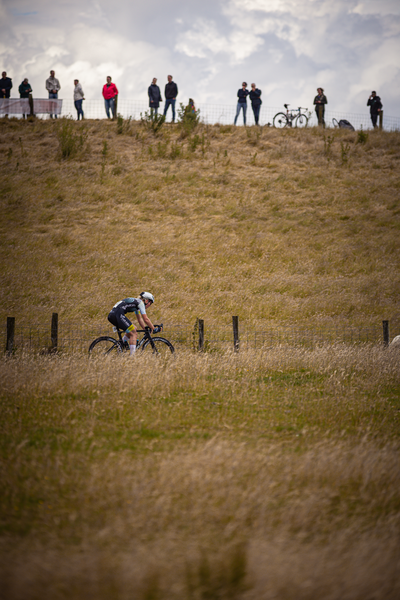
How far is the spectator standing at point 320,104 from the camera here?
1115 inches

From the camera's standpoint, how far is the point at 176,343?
1212cm

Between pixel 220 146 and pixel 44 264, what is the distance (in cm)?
1729

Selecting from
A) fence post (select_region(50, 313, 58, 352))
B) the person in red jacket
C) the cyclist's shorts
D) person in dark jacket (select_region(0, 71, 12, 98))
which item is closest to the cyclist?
the cyclist's shorts

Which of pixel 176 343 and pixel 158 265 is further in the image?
pixel 158 265

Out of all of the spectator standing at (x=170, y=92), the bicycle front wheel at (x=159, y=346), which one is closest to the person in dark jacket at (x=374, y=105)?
the spectator standing at (x=170, y=92)

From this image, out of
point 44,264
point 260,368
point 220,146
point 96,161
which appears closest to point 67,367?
point 260,368

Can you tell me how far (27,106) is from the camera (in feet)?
96.8

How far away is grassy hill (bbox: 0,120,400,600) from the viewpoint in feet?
9.73

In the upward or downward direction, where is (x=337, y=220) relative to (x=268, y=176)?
downward

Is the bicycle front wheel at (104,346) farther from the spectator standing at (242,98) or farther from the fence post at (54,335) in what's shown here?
the spectator standing at (242,98)

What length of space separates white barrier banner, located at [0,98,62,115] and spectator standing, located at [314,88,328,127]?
17.9 m

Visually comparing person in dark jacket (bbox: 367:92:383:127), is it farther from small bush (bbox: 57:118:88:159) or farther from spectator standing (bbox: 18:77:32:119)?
spectator standing (bbox: 18:77:32:119)

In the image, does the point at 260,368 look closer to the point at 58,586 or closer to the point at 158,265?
the point at 58,586

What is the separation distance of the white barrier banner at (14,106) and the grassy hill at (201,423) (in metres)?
11.1
